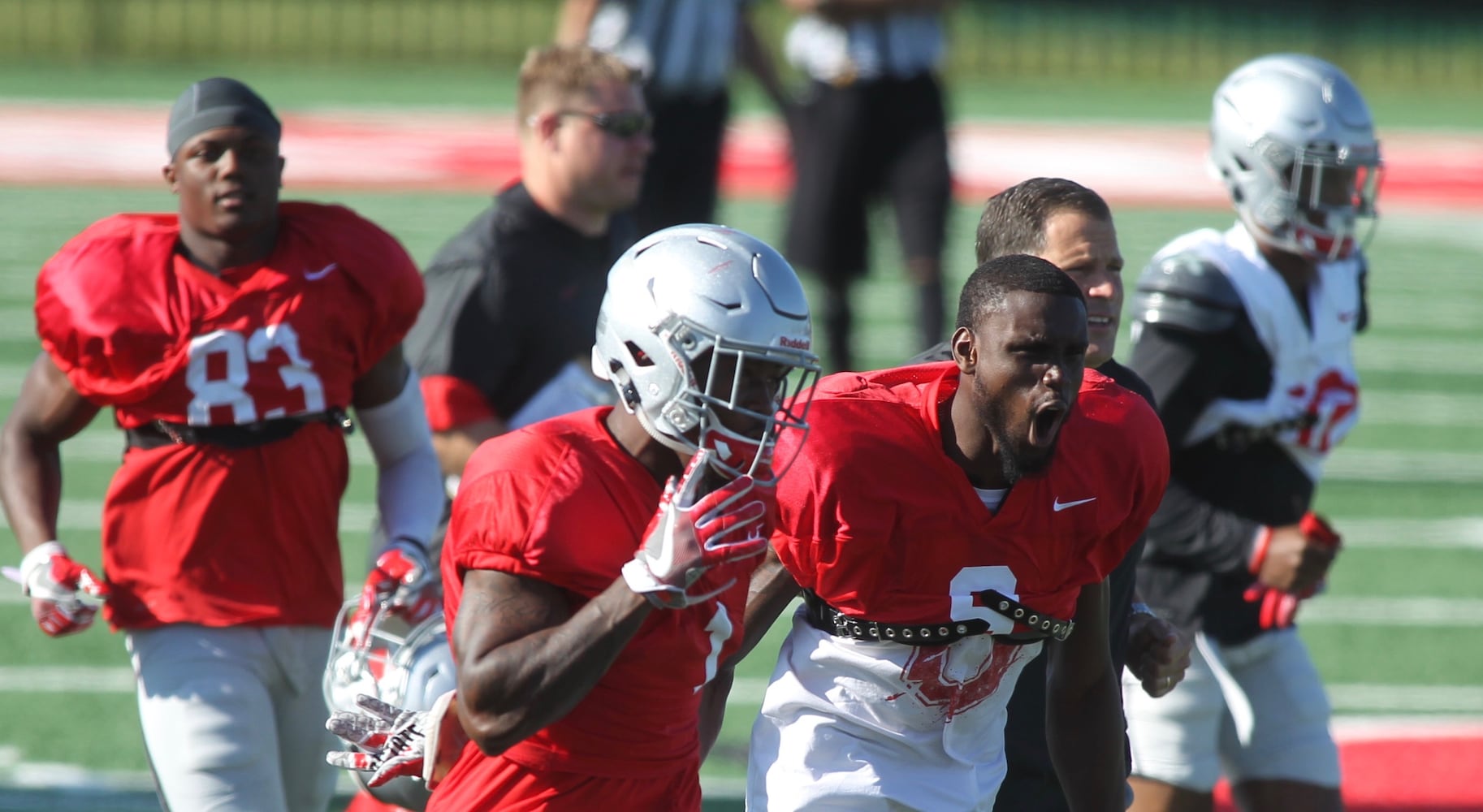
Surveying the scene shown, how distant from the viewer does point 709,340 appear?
2.68 metres

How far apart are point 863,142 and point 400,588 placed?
5.06 metres

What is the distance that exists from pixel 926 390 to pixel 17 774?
10.7ft

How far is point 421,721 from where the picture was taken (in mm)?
2945

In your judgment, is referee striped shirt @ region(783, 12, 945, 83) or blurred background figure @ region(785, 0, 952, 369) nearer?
blurred background figure @ region(785, 0, 952, 369)

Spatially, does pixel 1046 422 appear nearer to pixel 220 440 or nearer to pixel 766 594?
pixel 766 594

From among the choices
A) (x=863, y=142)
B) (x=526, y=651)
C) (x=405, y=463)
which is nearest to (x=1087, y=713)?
(x=526, y=651)

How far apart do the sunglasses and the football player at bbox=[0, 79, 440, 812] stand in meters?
1.05

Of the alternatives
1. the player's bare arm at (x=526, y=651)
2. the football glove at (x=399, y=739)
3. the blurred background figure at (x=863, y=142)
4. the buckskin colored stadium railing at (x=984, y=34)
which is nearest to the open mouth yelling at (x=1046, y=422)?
the player's bare arm at (x=526, y=651)

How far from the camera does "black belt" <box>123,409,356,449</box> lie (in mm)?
3754

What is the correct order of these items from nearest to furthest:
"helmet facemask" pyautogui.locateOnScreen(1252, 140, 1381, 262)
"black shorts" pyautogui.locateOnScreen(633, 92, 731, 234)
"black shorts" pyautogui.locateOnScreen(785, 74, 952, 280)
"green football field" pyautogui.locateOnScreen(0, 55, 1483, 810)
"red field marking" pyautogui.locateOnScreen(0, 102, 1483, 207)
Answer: "helmet facemask" pyautogui.locateOnScreen(1252, 140, 1381, 262), "green football field" pyautogui.locateOnScreen(0, 55, 1483, 810), "black shorts" pyautogui.locateOnScreen(633, 92, 731, 234), "black shorts" pyautogui.locateOnScreen(785, 74, 952, 280), "red field marking" pyautogui.locateOnScreen(0, 102, 1483, 207)

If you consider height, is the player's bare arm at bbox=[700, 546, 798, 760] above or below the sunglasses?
below

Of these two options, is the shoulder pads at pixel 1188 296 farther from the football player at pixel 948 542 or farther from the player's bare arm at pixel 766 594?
the player's bare arm at pixel 766 594

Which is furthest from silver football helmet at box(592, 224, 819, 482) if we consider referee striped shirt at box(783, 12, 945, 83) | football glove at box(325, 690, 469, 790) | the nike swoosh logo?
referee striped shirt at box(783, 12, 945, 83)

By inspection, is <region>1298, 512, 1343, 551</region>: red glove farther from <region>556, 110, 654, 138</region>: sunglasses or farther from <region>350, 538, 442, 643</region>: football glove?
<region>556, 110, 654, 138</region>: sunglasses
